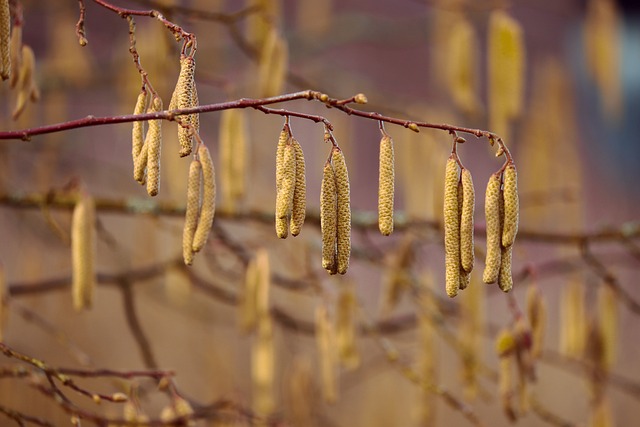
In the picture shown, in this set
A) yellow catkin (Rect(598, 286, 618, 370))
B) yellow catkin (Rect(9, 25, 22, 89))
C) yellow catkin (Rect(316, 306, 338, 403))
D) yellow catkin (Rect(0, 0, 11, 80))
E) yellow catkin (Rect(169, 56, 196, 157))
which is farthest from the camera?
yellow catkin (Rect(598, 286, 618, 370))

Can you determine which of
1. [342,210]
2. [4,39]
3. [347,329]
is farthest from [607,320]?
[4,39]

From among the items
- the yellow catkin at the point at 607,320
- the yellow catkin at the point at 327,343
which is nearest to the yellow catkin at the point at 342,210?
the yellow catkin at the point at 327,343

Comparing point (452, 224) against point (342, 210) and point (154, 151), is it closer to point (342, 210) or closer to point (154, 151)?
point (342, 210)

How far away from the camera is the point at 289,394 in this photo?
1.83 m

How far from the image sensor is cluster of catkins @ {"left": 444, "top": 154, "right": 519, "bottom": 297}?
91cm

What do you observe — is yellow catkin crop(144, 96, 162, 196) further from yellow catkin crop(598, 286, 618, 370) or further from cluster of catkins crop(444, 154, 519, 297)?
yellow catkin crop(598, 286, 618, 370)

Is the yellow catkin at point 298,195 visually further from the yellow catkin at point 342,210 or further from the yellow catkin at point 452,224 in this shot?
the yellow catkin at point 452,224

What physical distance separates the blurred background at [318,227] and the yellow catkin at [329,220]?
43 cm

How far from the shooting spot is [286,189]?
87 cm

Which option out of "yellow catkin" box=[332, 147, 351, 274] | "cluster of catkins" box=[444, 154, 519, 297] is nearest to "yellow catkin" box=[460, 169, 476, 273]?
"cluster of catkins" box=[444, 154, 519, 297]

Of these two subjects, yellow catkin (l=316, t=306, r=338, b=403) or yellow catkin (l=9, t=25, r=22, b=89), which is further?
yellow catkin (l=316, t=306, r=338, b=403)

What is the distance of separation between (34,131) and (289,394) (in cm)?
105

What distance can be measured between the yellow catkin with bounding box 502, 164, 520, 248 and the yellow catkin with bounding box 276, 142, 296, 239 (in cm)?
23

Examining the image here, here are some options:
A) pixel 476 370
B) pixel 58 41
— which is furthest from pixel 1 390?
pixel 476 370
